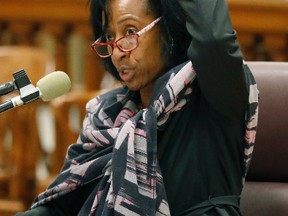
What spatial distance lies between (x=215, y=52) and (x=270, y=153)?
48 cm

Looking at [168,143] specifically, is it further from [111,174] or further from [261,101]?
[261,101]

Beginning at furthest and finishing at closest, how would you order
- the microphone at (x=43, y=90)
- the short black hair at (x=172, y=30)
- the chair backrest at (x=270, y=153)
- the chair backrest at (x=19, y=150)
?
the chair backrest at (x=19, y=150) → the chair backrest at (x=270, y=153) → the short black hair at (x=172, y=30) → the microphone at (x=43, y=90)

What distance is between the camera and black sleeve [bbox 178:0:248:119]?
71.1 inches

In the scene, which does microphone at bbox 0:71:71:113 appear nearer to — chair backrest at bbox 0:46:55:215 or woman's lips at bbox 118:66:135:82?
woman's lips at bbox 118:66:135:82

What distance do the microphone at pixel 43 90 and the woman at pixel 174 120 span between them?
0.28 meters

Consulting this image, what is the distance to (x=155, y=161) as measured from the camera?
1.90m

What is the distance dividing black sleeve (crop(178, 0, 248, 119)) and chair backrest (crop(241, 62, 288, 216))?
31cm

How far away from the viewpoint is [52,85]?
166 centimetres

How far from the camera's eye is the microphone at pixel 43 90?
5.11 feet

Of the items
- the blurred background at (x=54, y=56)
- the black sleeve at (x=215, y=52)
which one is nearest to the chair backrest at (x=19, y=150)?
the blurred background at (x=54, y=56)

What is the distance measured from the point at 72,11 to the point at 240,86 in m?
2.11

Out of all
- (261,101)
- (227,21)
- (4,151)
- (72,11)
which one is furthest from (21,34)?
(227,21)

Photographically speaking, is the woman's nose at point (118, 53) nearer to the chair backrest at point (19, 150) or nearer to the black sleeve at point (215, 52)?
the black sleeve at point (215, 52)

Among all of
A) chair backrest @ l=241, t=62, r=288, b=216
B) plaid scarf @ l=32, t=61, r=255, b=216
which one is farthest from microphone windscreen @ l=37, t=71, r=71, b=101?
chair backrest @ l=241, t=62, r=288, b=216
